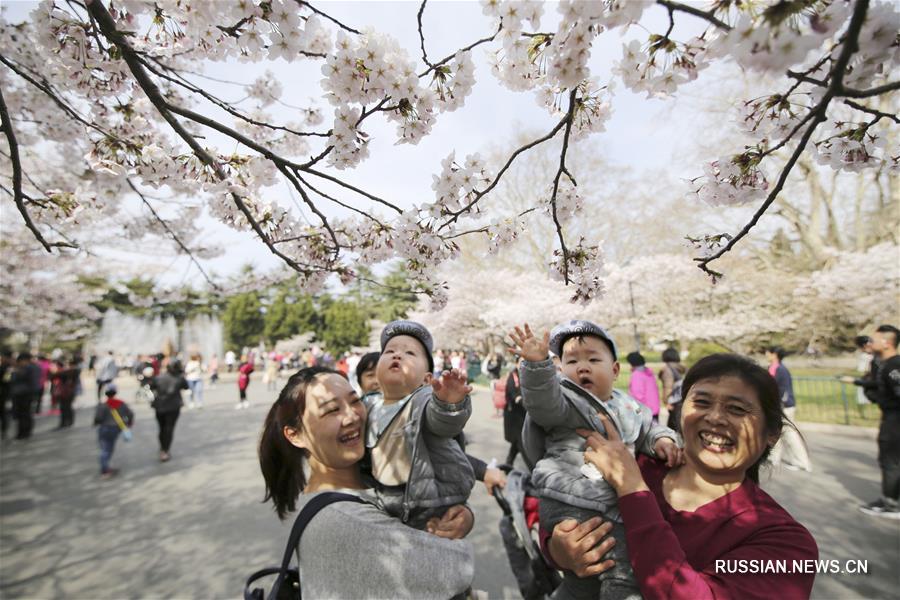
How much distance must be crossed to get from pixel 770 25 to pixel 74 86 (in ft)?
9.09

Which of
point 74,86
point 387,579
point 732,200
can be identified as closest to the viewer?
point 387,579

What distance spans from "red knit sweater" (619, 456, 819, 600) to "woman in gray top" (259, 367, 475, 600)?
1.72 ft

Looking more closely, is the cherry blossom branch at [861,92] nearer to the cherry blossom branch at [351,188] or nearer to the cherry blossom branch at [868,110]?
the cherry blossom branch at [868,110]

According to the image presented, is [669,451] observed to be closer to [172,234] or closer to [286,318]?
[172,234]

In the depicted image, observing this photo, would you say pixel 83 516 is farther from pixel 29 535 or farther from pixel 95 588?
pixel 95 588

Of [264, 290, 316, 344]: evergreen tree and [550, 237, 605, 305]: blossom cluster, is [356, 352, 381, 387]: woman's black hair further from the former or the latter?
[264, 290, 316, 344]: evergreen tree

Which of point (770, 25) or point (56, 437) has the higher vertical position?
point (770, 25)

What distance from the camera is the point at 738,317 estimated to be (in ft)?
56.4

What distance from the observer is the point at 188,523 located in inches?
183

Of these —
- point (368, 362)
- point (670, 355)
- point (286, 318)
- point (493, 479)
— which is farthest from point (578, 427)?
point (286, 318)

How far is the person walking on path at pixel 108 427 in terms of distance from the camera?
613 cm

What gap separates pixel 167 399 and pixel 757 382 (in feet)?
25.6

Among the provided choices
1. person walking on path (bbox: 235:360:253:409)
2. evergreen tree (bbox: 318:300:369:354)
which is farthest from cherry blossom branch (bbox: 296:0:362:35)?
evergreen tree (bbox: 318:300:369:354)

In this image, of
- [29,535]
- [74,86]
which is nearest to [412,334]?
[74,86]
